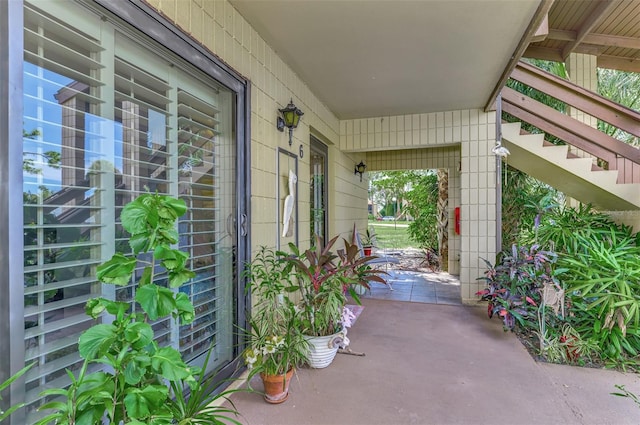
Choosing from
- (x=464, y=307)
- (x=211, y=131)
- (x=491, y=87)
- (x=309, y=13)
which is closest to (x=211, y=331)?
(x=211, y=131)

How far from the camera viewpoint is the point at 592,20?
12.9 feet

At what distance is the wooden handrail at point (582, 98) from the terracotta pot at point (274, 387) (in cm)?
414

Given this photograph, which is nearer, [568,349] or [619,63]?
[568,349]

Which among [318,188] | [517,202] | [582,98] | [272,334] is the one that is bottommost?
[272,334]

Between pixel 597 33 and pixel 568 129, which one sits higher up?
pixel 597 33

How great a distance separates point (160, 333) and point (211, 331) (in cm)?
47

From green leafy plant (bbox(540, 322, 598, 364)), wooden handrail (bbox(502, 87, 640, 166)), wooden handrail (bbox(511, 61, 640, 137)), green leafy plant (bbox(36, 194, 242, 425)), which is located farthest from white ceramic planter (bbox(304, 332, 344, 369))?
wooden handrail (bbox(511, 61, 640, 137))

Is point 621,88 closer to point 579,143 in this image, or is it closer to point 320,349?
point 579,143

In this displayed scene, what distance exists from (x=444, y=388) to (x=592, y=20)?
4580 mm

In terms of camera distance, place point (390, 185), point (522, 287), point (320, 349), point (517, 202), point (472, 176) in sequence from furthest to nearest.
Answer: point (390, 185), point (517, 202), point (472, 176), point (522, 287), point (320, 349)

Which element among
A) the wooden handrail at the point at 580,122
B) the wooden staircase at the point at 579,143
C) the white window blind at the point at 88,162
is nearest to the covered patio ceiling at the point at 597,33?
the wooden handrail at the point at 580,122

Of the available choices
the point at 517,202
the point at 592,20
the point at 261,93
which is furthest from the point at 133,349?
the point at 592,20

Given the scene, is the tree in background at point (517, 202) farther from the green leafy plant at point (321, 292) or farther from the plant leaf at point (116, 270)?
the plant leaf at point (116, 270)

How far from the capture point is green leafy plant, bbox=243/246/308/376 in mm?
1991
